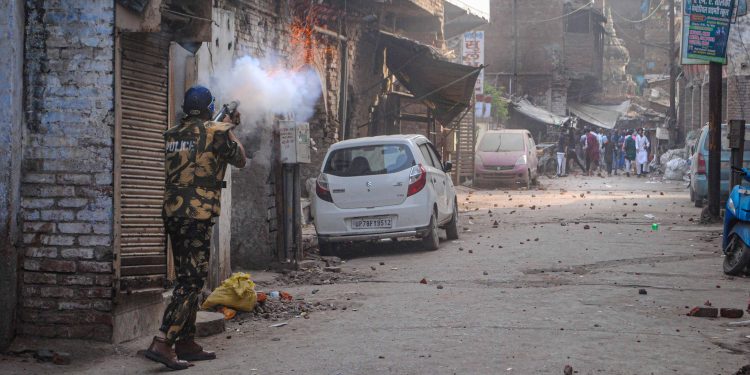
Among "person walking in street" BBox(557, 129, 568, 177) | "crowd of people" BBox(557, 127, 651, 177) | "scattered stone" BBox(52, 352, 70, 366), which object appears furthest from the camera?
"person walking in street" BBox(557, 129, 568, 177)

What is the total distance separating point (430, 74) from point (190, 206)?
1646cm

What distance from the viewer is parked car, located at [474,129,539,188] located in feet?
99.3

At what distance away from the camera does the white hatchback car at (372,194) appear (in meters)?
13.0

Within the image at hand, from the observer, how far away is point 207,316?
7.74 m

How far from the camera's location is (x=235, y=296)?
8.33m

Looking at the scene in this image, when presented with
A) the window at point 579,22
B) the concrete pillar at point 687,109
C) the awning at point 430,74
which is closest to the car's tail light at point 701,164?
the awning at point 430,74

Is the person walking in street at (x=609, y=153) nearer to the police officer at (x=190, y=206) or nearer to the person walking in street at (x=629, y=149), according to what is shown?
the person walking in street at (x=629, y=149)

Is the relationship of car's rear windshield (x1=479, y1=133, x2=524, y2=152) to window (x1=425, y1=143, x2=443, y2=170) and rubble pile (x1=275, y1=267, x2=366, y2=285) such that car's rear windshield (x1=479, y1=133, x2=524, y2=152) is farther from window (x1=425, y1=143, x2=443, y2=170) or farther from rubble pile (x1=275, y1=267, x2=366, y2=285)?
rubble pile (x1=275, y1=267, x2=366, y2=285)

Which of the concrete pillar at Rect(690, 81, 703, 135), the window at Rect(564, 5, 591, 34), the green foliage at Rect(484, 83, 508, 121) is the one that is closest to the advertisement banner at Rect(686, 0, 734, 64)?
the concrete pillar at Rect(690, 81, 703, 135)

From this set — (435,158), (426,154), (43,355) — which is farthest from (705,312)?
(435,158)

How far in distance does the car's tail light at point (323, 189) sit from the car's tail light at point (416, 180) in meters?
1.10

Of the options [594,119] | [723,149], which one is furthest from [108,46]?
[594,119]

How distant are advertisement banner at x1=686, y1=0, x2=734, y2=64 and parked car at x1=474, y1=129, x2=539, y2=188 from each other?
13641 mm

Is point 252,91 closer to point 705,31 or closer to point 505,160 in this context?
point 705,31
